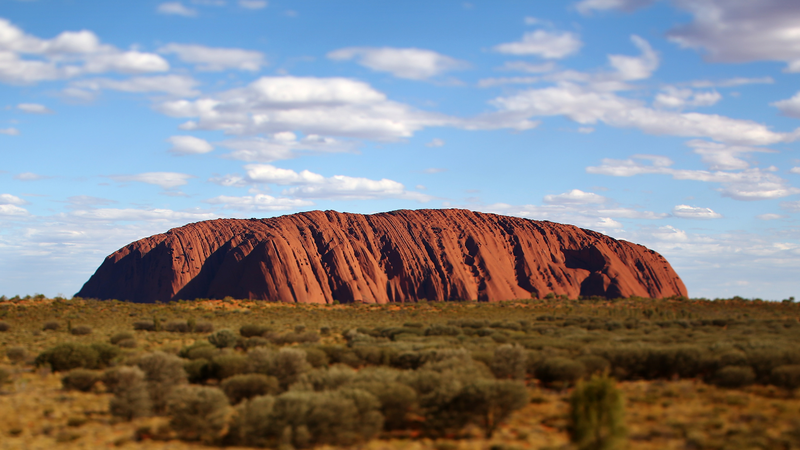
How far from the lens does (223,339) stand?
1032 inches

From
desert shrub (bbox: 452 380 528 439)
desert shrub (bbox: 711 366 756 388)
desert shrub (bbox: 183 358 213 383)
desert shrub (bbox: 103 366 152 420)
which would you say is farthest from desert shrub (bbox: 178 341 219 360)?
desert shrub (bbox: 711 366 756 388)

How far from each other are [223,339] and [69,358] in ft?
23.3

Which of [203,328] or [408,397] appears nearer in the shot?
[408,397]

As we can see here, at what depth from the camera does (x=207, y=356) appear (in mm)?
21125

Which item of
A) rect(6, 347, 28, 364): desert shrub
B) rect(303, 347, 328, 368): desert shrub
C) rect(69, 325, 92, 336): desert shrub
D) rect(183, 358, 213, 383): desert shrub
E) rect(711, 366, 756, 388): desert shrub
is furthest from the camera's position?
rect(69, 325, 92, 336): desert shrub

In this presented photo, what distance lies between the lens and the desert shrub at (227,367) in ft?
60.0

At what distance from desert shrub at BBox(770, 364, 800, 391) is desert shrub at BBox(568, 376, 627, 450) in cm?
810

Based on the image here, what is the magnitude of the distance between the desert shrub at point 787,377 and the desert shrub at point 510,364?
276 inches

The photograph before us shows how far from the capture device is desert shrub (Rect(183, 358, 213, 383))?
727 inches

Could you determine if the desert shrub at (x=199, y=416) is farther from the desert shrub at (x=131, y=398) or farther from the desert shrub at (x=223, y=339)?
the desert shrub at (x=223, y=339)

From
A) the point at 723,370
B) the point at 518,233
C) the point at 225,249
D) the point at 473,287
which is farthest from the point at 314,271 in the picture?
the point at 723,370

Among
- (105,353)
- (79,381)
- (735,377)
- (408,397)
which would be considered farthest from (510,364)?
(105,353)

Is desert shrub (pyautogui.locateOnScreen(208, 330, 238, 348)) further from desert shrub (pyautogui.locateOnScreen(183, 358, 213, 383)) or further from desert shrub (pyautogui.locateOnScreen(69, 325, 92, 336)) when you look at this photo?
desert shrub (pyautogui.locateOnScreen(69, 325, 92, 336))

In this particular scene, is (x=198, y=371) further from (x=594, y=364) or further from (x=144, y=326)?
(x=144, y=326)
